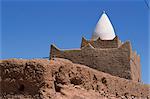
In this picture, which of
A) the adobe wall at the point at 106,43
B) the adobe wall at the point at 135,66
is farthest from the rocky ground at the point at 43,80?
the adobe wall at the point at 106,43

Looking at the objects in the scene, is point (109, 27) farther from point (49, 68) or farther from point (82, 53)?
point (49, 68)

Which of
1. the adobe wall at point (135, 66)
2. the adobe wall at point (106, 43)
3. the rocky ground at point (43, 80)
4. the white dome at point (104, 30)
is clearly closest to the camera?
the rocky ground at point (43, 80)

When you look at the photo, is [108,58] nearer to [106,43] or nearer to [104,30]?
[106,43]

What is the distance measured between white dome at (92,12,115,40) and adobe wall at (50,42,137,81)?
410 cm

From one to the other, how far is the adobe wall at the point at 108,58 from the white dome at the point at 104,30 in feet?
13.5

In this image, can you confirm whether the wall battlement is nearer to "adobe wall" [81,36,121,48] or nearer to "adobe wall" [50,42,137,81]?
"adobe wall" [50,42,137,81]

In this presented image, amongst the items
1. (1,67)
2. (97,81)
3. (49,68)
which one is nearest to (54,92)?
(49,68)

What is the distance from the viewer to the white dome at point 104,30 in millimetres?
25505

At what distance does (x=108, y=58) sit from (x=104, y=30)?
16.8ft

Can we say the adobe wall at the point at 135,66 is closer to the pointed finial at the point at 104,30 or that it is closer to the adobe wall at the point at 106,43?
the adobe wall at the point at 106,43

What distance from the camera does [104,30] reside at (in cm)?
2584

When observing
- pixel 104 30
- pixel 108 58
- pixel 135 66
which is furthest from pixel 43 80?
pixel 104 30

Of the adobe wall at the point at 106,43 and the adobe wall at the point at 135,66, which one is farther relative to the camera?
the adobe wall at the point at 106,43

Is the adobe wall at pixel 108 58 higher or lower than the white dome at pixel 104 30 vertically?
lower
